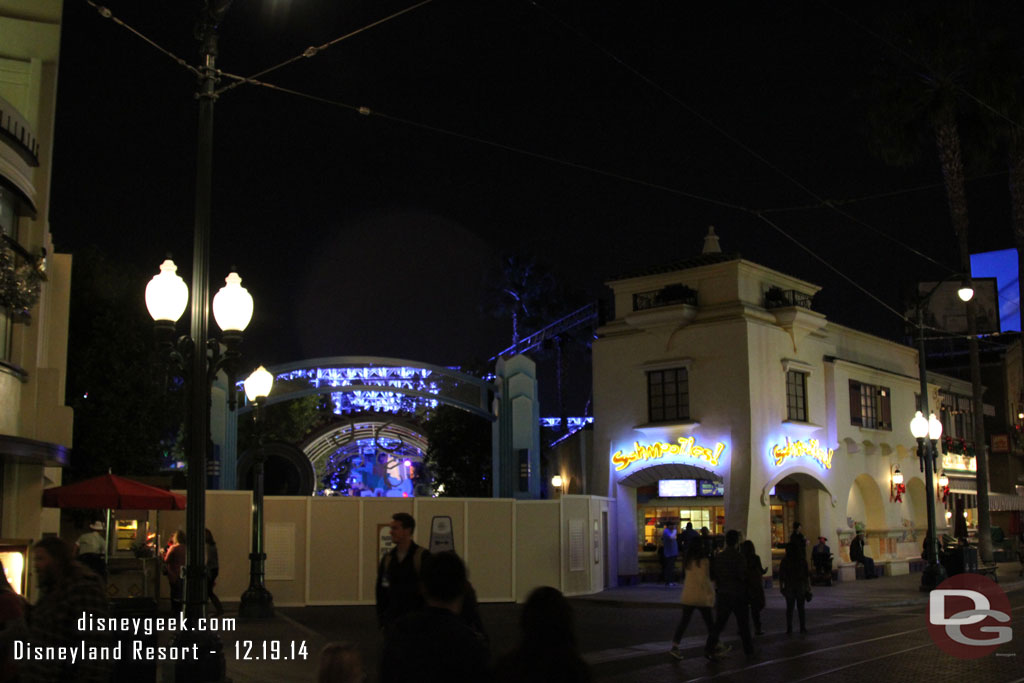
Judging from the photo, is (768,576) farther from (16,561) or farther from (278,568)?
(16,561)

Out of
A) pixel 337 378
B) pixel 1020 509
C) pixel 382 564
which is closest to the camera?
pixel 382 564

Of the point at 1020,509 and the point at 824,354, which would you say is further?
the point at 1020,509

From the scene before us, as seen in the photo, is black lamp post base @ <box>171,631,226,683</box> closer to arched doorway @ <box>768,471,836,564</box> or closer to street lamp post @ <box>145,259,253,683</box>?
street lamp post @ <box>145,259,253,683</box>

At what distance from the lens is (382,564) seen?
387 inches

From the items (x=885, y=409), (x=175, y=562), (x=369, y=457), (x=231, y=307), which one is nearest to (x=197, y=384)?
(x=231, y=307)

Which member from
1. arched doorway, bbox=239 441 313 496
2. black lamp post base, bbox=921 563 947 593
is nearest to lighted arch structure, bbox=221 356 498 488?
arched doorway, bbox=239 441 313 496

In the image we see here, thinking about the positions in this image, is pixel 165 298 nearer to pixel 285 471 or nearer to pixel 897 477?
pixel 285 471

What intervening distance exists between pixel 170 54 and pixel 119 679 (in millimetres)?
6887

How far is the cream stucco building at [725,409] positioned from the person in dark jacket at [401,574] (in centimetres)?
2106

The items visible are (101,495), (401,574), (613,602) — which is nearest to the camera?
(401,574)

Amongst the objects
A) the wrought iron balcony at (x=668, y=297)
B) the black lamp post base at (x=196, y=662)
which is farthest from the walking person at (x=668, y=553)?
the black lamp post base at (x=196, y=662)

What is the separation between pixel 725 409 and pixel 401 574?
2191cm

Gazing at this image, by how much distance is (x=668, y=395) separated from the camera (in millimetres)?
31641

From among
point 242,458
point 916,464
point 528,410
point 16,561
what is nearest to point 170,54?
point 16,561
